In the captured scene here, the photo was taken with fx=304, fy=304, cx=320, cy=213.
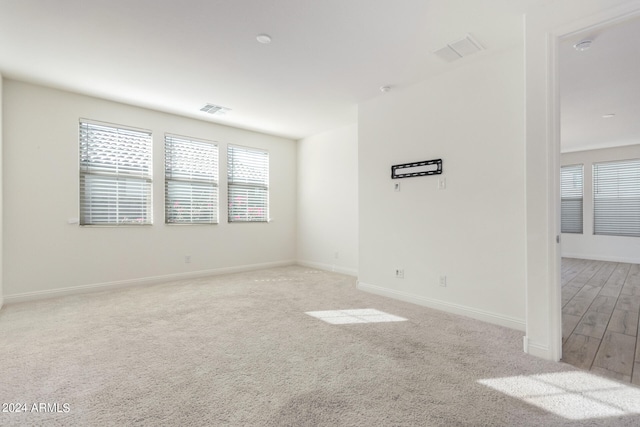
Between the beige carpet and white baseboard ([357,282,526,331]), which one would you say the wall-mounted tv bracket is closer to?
white baseboard ([357,282,526,331])

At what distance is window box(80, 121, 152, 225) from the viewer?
4.13 meters

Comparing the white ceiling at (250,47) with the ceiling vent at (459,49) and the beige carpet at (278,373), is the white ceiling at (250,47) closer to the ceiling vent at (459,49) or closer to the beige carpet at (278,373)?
the ceiling vent at (459,49)

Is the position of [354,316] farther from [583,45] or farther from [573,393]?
[583,45]

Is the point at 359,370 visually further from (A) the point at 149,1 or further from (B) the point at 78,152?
(B) the point at 78,152

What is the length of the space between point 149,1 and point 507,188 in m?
3.40

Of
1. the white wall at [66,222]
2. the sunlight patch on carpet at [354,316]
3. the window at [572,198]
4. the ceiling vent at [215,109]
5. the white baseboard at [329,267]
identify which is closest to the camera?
the sunlight patch on carpet at [354,316]

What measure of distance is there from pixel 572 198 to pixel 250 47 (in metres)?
8.23

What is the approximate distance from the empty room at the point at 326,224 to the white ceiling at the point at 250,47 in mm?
26

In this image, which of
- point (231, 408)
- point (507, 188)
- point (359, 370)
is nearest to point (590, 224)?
point (507, 188)

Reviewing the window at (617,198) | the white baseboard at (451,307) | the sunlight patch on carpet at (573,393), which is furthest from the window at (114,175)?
the window at (617,198)

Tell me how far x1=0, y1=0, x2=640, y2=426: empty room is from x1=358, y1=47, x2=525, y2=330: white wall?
0.07 feet

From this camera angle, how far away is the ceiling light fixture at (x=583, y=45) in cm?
273

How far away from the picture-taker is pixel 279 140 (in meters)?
6.23

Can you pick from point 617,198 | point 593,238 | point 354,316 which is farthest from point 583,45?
point 593,238
